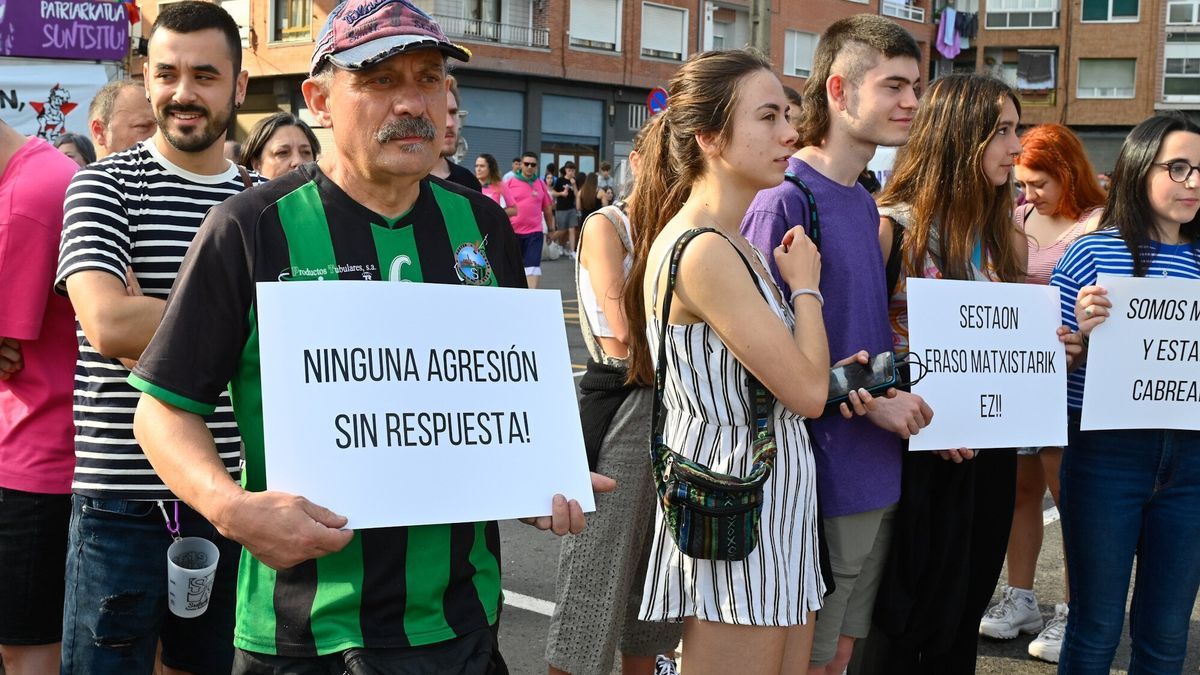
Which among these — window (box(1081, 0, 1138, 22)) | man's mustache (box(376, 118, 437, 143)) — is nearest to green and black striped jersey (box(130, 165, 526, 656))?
man's mustache (box(376, 118, 437, 143))

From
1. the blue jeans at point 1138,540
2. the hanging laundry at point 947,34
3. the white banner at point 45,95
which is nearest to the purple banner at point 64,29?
the white banner at point 45,95

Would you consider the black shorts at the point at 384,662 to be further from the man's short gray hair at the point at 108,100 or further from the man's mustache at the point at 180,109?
the man's short gray hair at the point at 108,100

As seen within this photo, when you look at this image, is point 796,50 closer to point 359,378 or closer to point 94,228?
point 94,228

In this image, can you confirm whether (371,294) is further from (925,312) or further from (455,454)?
(925,312)

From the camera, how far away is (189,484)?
6.31ft

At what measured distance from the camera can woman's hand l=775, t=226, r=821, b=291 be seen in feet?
9.27

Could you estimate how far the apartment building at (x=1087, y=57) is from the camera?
163 feet

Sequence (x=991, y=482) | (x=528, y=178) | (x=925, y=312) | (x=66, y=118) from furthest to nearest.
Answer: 1. (x=528, y=178)
2. (x=66, y=118)
3. (x=991, y=482)
4. (x=925, y=312)

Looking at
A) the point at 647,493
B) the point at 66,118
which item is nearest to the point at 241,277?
the point at 647,493

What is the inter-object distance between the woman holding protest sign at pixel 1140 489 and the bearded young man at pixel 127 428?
8.44 ft

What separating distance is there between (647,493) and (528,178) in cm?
1517

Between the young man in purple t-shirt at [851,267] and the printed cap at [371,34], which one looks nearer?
the printed cap at [371,34]

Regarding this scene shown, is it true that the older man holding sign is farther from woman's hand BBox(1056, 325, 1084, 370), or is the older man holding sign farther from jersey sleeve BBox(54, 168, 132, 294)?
woman's hand BBox(1056, 325, 1084, 370)

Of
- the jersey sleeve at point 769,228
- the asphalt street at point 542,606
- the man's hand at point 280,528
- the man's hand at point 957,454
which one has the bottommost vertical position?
the asphalt street at point 542,606
